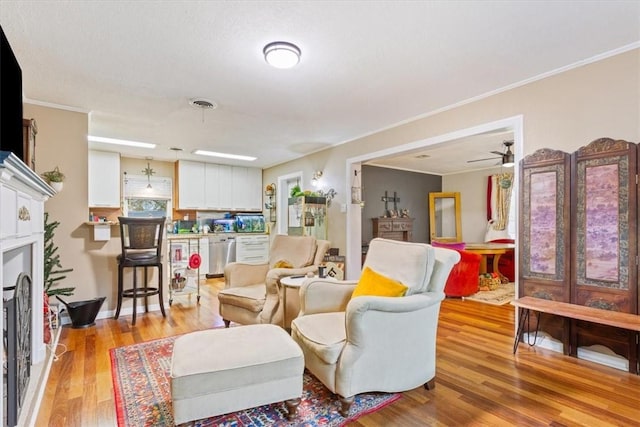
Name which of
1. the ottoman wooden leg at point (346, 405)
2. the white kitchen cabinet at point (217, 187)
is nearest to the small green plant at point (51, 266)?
the ottoman wooden leg at point (346, 405)

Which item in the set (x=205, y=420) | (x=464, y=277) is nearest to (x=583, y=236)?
(x=464, y=277)

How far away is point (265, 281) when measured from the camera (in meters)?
3.17

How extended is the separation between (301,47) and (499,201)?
6099 millimetres

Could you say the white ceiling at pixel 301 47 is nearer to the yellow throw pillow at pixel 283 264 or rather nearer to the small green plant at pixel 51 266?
the small green plant at pixel 51 266

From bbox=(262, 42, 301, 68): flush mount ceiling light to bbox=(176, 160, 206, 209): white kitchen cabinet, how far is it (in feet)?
15.3

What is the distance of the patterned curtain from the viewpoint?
6.65 metres

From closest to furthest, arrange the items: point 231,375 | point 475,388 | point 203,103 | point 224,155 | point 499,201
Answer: point 231,375 < point 475,388 < point 203,103 < point 224,155 < point 499,201

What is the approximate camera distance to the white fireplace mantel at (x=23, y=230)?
1.40 m

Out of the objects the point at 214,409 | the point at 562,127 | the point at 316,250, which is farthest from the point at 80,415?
the point at 562,127

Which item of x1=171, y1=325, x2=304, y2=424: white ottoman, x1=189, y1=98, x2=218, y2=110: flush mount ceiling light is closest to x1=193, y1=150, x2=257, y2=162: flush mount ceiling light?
x1=189, y1=98, x2=218, y2=110: flush mount ceiling light

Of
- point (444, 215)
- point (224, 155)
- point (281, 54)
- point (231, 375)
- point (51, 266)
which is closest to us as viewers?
point (231, 375)

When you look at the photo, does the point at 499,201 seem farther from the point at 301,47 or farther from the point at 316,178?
the point at 301,47

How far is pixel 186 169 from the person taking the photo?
21.1 feet

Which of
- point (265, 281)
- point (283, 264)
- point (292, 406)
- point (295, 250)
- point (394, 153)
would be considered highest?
point (394, 153)
